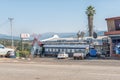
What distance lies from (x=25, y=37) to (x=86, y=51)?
2240 cm

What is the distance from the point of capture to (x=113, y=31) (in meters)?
51.8

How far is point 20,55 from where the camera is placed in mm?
60406

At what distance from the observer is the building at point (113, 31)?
5131 centimetres

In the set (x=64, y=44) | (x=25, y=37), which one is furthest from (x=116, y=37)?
(x=25, y=37)

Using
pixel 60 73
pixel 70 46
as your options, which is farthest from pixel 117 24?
pixel 60 73

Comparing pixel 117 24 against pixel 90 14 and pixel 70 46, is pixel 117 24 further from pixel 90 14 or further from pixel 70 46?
pixel 90 14

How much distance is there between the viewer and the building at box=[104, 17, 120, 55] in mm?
51312

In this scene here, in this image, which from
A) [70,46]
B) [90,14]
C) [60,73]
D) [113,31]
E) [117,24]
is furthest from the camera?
[90,14]

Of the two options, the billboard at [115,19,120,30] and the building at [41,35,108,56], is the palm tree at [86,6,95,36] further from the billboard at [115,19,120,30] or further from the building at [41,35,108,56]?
the billboard at [115,19,120,30]

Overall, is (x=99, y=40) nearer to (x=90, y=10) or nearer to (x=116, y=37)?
(x=116, y=37)

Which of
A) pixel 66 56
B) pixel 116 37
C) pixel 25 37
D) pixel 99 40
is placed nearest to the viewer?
pixel 116 37

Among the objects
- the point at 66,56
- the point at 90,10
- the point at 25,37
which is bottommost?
the point at 66,56

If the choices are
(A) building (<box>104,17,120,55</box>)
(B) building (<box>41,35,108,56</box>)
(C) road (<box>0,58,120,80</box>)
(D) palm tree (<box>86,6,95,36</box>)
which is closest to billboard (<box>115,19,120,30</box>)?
(A) building (<box>104,17,120,55</box>)

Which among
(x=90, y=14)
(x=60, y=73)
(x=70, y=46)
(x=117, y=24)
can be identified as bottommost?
(x=60, y=73)
